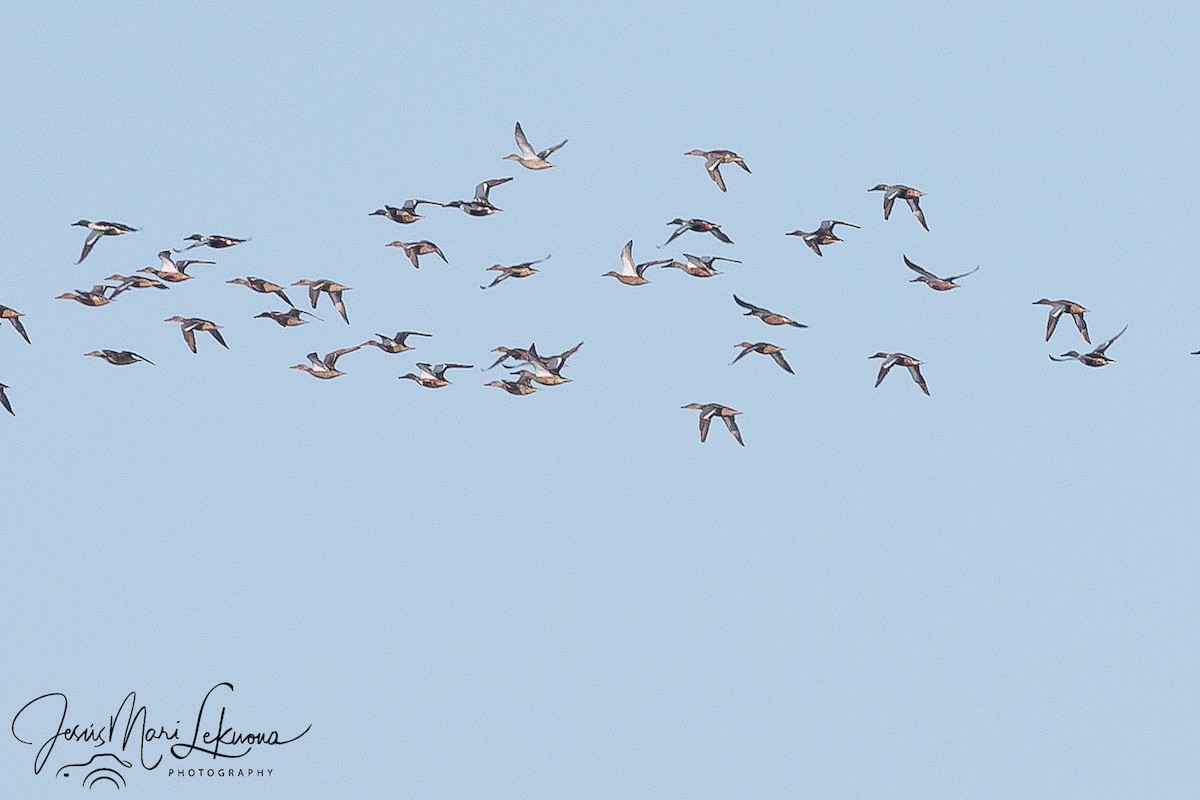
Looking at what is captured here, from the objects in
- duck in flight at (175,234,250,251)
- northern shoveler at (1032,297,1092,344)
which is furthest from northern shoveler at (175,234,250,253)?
northern shoveler at (1032,297,1092,344)

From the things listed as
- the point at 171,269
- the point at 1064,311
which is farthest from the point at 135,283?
the point at 1064,311

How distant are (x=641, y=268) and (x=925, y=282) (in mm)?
7473

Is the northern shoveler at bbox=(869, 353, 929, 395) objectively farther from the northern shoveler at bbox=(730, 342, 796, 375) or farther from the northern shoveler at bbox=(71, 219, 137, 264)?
the northern shoveler at bbox=(71, 219, 137, 264)

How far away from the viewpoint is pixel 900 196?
6650 cm

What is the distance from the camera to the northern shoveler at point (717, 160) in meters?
66.4

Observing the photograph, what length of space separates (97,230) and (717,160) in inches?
625

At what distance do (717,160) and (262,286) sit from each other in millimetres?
12312

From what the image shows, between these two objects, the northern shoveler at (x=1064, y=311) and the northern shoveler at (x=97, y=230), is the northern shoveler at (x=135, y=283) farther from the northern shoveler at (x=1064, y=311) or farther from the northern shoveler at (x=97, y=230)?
the northern shoveler at (x=1064, y=311)

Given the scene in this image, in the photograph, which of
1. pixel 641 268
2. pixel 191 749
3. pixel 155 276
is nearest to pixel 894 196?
pixel 641 268

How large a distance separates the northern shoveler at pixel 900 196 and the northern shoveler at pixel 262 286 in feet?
50.7

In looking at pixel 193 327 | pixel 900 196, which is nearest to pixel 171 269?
pixel 193 327

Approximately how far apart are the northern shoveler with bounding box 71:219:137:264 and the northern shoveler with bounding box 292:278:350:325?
497 cm

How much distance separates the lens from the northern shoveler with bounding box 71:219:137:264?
2591 inches

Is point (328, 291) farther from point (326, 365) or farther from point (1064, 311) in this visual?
point (1064, 311)
